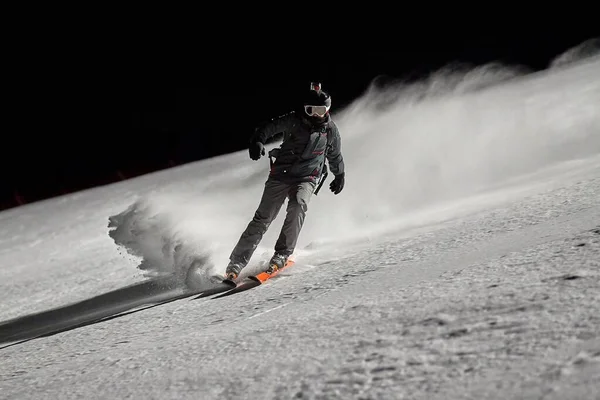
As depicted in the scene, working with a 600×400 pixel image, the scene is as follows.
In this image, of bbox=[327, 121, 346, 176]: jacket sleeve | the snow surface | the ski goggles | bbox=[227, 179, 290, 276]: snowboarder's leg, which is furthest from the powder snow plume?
the ski goggles

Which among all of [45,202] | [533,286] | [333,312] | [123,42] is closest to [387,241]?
[333,312]

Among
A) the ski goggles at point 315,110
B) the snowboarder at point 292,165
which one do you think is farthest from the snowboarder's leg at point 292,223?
the ski goggles at point 315,110

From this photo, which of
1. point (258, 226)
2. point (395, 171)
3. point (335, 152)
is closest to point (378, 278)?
point (258, 226)

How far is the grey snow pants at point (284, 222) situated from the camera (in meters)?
5.40

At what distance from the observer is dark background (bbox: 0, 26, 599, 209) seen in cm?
1597

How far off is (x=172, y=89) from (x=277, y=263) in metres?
13.1

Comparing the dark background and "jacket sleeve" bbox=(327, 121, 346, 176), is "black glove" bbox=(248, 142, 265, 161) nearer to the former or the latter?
"jacket sleeve" bbox=(327, 121, 346, 176)

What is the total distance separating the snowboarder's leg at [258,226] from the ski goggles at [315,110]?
58 centimetres

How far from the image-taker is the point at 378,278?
4.16 meters

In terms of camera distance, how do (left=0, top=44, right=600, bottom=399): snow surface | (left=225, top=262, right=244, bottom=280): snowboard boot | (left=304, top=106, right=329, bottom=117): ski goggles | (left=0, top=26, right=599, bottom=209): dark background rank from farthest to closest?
(left=0, top=26, right=599, bottom=209): dark background, (left=304, top=106, right=329, bottom=117): ski goggles, (left=225, top=262, right=244, bottom=280): snowboard boot, (left=0, top=44, right=600, bottom=399): snow surface

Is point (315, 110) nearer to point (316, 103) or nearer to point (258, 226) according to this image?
point (316, 103)

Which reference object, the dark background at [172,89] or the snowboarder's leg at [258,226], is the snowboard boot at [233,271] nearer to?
the snowboarder's leg at [258,226]

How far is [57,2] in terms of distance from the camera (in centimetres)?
1798

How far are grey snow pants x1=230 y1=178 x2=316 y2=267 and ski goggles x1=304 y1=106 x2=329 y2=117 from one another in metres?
0.53
